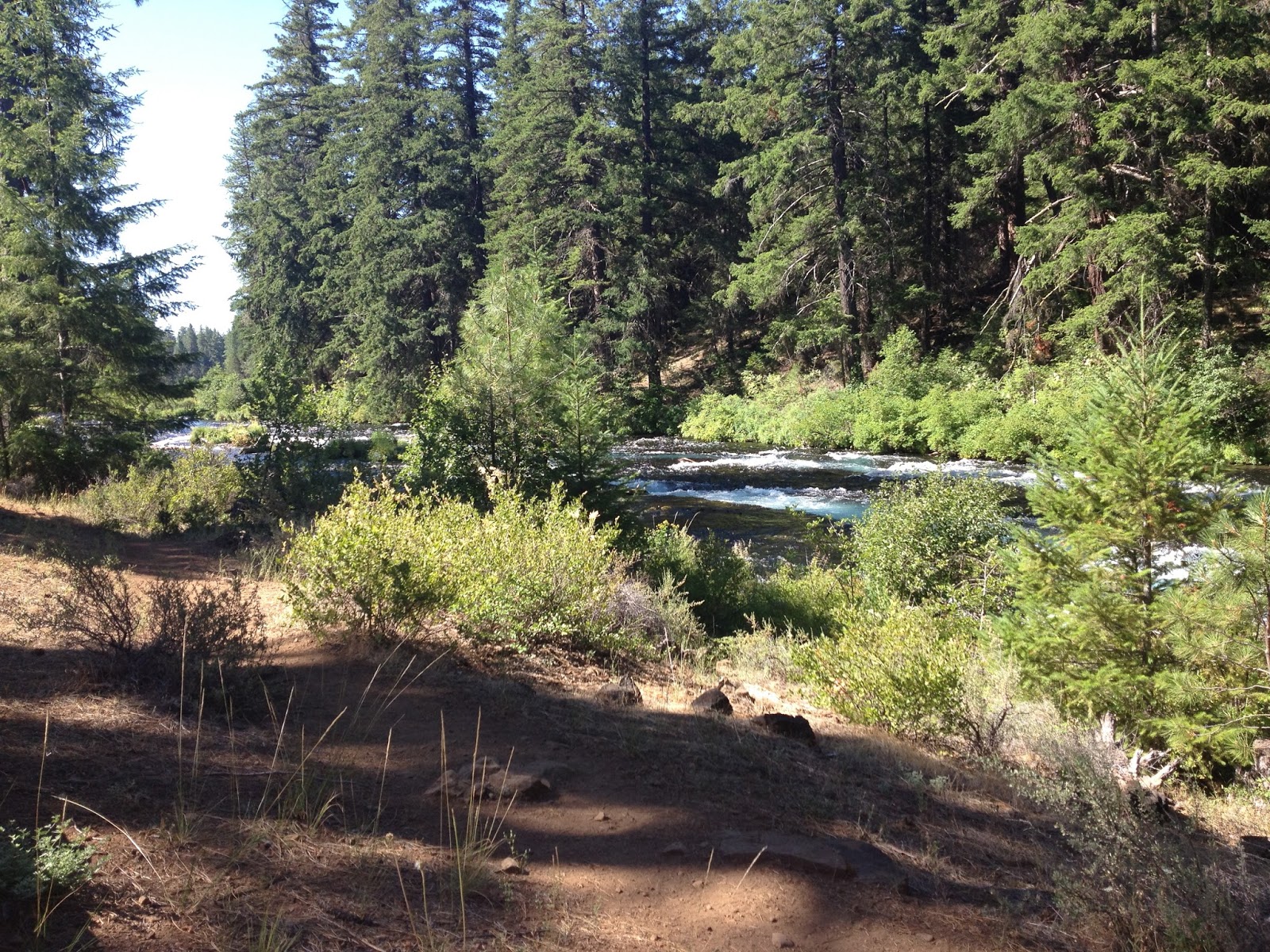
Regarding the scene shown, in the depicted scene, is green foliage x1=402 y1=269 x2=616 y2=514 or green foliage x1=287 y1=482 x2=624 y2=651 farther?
green foliage x1=402 y1=269 x2=616 y2=514

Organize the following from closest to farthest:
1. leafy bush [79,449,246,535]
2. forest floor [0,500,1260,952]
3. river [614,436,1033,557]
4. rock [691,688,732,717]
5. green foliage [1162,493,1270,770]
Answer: forest floor [0,500,1260,952] → green foliage [1162,493,1270,770] → rock [691,688,732,717] → leafy bush [79,449,246,535] → river [614,436,1033,557]

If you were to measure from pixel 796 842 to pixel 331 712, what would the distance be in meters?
2.73

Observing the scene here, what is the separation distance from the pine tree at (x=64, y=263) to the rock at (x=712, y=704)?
13.6m

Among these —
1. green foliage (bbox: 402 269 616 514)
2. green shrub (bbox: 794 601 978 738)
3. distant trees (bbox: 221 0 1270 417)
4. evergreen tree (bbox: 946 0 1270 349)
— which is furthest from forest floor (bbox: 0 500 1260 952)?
Answer: evergreen tree (bbox: 946 0 1270 349)

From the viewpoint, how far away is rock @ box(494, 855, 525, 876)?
3.48m

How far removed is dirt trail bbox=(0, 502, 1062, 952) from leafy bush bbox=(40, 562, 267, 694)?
7.6 inches

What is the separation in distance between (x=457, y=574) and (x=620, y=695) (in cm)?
162

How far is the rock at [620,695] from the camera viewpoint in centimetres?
601

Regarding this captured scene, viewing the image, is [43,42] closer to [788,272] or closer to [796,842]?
[796,842]

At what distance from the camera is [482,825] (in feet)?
12.7

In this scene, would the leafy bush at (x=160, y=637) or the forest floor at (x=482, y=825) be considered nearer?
the forest floor at (x=482, y=825)

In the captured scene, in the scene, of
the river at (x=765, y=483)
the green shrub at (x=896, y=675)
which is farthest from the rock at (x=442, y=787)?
the river at (x=765, y=483)

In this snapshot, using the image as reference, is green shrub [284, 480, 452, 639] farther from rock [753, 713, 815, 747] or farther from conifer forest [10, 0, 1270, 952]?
rock [753, 713, 815, 747]

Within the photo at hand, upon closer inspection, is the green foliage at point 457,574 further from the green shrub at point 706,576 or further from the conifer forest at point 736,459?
the green shrub at point 706,576
